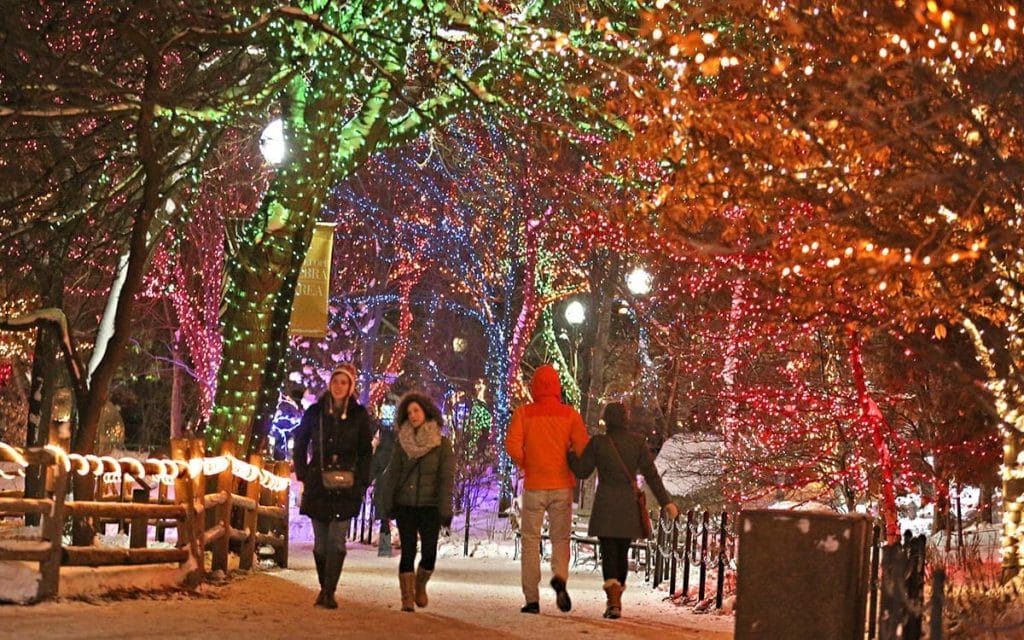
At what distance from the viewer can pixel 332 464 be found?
37.0ft

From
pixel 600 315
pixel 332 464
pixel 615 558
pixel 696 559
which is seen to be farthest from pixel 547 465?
pixel 600 315

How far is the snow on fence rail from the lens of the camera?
965cm

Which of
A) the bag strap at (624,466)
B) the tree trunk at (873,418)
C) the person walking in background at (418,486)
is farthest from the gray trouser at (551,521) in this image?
the tree trunk at (873,418)

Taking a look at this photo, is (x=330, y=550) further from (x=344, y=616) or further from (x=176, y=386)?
(x=176, y=386)

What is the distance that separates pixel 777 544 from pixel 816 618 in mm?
474

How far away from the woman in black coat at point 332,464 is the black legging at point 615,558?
2.14 m

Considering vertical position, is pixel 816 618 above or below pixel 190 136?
below

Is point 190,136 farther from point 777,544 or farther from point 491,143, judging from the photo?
point 491,143

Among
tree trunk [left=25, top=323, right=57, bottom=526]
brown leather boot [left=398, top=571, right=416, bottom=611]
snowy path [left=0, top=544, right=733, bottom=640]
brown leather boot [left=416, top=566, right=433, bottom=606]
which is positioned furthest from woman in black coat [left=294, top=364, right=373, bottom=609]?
tree trunk [left=25, top=323, right=57, bottom=526]

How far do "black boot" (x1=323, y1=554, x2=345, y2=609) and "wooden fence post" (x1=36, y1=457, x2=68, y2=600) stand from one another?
2.21 meters

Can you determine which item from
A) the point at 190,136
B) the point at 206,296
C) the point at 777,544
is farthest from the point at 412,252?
the point at 777,544

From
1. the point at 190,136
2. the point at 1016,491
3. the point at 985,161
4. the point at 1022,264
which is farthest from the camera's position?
the point at 190,136

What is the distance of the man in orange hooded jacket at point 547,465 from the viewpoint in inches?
464

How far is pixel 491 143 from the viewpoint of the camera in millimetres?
29031
